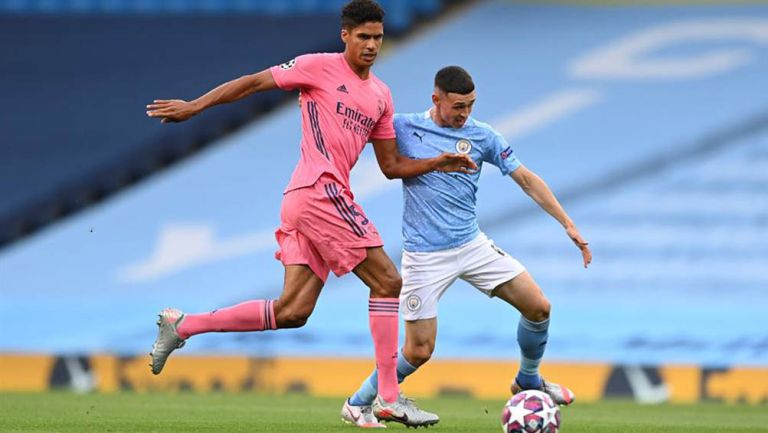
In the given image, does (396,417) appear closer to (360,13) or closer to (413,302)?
(413,302)

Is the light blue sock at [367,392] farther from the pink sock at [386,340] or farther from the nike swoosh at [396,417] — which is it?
the nike swoosh at [396,417]

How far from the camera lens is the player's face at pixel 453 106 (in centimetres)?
899

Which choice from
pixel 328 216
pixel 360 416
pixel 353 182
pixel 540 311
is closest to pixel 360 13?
pixel 328 216

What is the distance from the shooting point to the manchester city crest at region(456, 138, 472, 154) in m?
9.18

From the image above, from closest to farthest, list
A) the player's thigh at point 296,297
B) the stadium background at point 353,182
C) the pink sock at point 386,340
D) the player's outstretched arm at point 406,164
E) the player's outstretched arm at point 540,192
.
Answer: the player's thigh at point 296,297 → the pink sock at point 386,340 → the player's outstretched arm at point 406,164 → the player's outstretched arm at point 540,192 → the stadium background at point 353,182

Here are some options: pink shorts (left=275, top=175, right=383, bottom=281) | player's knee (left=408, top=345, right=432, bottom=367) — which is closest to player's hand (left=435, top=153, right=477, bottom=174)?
pink shorts (left=275, top=175, right=383, bottom=281)

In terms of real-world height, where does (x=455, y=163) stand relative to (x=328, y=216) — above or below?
above

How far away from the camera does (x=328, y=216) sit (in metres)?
8.38

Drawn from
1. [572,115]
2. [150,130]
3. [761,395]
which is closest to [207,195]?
[150,130]

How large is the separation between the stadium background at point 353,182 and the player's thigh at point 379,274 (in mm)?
6628

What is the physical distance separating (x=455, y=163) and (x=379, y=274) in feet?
2.41

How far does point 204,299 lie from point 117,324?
0.95 m

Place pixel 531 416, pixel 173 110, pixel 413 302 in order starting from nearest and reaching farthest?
pixel 531 416
pixel 173 110
pixel 413 302

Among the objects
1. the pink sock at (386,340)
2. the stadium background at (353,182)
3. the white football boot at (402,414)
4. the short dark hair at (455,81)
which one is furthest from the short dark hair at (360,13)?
the stadium background at (353,182)
